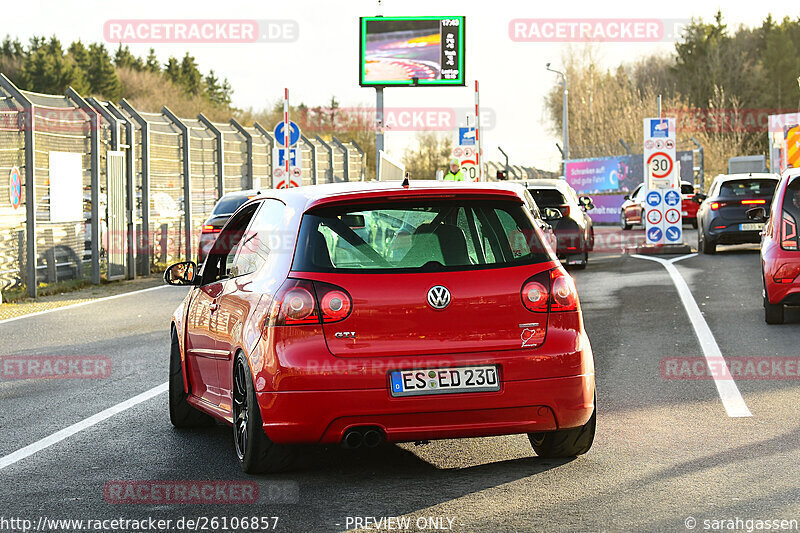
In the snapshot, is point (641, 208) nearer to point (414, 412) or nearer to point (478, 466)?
point (478, 466)

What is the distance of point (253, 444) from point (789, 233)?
8437 mm

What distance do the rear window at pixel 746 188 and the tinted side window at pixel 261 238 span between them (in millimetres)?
18577

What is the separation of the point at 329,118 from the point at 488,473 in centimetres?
7087

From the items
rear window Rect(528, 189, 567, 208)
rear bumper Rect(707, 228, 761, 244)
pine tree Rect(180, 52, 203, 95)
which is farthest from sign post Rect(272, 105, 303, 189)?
pine tree Rect(180, 52, 203, 95)

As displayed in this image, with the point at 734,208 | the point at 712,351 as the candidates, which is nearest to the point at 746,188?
the point at 734,208

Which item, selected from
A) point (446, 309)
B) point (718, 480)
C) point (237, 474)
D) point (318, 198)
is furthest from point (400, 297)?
point (718, 480)

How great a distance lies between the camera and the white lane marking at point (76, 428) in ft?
24.2

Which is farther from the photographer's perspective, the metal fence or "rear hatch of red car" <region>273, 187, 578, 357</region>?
the metal fence

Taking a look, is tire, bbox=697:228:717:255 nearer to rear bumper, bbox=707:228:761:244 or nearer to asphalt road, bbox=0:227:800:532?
rear bumper, bbox=707:228:761:244

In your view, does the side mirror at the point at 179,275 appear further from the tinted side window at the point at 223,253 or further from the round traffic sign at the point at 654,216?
the round traffic sign at the point at 654,216

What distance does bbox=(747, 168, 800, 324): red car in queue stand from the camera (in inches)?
520

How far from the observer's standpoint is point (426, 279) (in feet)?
21.0

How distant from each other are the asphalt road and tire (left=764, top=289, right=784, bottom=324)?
173 cm

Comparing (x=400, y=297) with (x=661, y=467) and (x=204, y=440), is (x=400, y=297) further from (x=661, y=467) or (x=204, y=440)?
(x=204, y=440)
